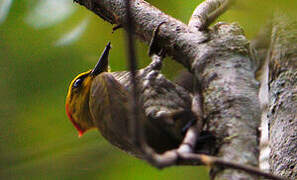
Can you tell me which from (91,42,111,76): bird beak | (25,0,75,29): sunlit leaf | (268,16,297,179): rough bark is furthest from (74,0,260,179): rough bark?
(25,0,75,29): sunlit leaf

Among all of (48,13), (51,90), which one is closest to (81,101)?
(51,90)

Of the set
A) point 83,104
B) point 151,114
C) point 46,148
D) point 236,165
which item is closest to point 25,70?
point 46,148

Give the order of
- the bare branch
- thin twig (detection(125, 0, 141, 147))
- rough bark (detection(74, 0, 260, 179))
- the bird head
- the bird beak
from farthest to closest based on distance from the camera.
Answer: the bird head, the bird beak, the bare branch, rough bark (detection(74, 0, 260, 179)), thin twig (detection(125, 0, 141, 147))

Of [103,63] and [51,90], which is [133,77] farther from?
[51,90]

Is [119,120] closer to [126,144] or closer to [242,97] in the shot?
[126,144]

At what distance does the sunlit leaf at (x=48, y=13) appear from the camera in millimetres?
3205

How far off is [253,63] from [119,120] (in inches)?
23.1

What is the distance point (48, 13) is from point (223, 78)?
6.41 feet

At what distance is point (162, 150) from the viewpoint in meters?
1.79

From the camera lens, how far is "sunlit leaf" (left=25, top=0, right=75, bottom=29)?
3.21 meters

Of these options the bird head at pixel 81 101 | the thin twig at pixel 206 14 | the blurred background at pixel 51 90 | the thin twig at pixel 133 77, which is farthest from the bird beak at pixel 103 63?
the thin twig at pixel 133 77

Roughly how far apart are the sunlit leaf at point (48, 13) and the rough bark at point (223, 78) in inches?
52.3

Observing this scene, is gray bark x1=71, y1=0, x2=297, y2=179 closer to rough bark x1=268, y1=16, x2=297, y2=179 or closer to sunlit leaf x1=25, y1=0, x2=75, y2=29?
rough bark x1=268, y1=16, x2=297, y2=179

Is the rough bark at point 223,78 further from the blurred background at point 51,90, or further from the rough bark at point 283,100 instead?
the blurred background at point 51,90
